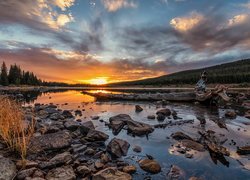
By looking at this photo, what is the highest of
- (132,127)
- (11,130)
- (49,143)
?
(11,130)

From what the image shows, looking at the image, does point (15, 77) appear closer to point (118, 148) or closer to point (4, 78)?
point (4, 78)

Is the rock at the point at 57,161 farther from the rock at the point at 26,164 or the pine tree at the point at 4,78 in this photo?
the pine tree at the point at 4,78

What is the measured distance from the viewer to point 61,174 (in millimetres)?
8070

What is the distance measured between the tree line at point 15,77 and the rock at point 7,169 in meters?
133

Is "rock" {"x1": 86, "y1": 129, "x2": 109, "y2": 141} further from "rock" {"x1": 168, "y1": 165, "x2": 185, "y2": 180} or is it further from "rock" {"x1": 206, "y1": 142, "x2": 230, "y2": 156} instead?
"rock" {"x1": 206, "y1": 142, "x2": 230, "y2": 156}

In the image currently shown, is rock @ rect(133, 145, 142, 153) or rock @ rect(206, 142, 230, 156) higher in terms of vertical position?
Answer: rock @ rect(206, 142, 230, 156)

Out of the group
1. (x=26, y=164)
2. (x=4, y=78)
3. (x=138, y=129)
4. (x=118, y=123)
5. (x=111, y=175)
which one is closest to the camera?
(x=111, y=175)

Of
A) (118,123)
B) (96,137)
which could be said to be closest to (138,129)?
(118,123)

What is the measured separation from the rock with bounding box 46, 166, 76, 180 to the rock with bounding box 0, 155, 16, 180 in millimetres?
1140

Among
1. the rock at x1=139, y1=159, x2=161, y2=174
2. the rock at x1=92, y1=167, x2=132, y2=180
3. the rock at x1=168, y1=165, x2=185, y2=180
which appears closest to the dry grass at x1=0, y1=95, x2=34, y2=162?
the rock at x1=92, y1=167, x2=132, y2=180

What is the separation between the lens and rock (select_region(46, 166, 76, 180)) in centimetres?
784

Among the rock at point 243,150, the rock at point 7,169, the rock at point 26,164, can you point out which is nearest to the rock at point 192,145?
the rock at point 243,150

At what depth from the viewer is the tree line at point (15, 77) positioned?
12681 cm

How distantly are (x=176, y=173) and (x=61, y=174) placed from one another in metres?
4.27
